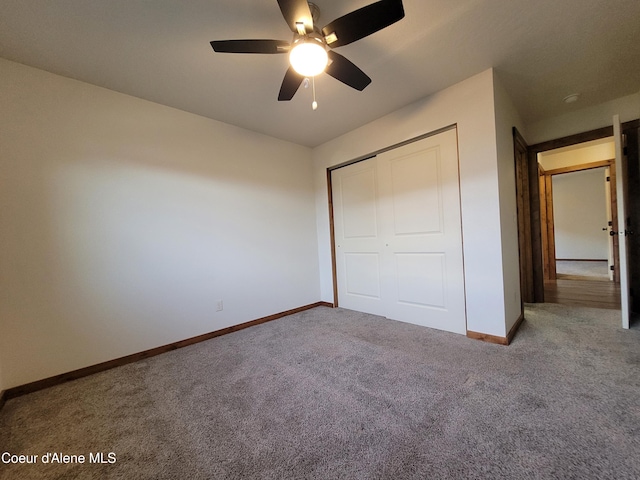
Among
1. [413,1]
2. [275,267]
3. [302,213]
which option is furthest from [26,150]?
[413,1]

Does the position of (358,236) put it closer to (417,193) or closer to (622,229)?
(417,193)

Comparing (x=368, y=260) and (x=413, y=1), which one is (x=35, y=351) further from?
(x=413, y=1)

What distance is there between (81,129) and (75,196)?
0.58 metres

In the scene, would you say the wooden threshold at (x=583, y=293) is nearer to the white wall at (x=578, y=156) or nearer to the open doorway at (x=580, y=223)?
the open doorway at (x=580, y=223)

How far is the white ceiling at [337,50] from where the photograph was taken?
1511mm

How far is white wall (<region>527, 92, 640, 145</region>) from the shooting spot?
8.90 feet

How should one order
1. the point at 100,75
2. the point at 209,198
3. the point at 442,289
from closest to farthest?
the point at 100,75 → the point at 442,289 → the point at 209,198

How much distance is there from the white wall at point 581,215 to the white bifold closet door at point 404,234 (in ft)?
22.6

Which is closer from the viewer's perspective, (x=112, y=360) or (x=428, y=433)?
(x=428, y=433)

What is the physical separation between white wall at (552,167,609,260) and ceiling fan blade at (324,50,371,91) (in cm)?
806

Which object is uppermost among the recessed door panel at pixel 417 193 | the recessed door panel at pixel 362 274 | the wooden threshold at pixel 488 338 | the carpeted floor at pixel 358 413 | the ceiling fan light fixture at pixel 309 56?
the ceiling fan light fixture at pixel 309 56

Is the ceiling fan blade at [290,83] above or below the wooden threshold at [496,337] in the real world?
above

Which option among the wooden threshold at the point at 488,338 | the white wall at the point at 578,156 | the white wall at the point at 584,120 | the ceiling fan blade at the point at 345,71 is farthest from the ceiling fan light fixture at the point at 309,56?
the white wall at the point at 578,156

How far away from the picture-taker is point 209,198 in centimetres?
276
